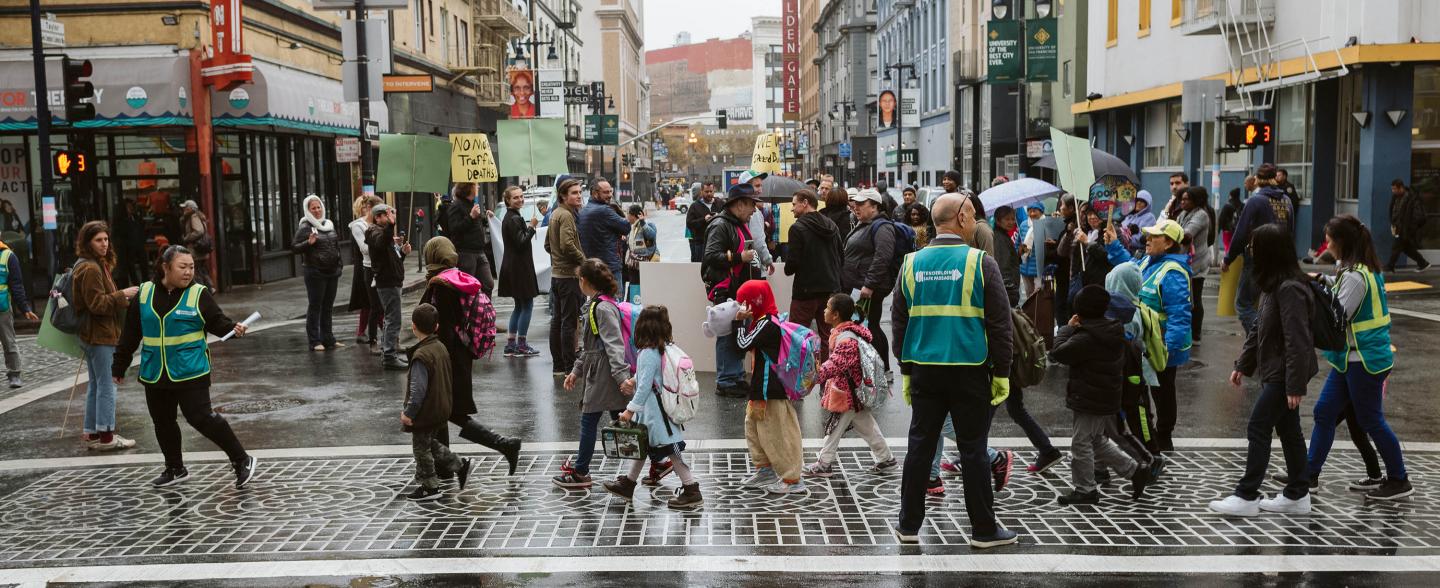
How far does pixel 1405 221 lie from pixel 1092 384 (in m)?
15.9

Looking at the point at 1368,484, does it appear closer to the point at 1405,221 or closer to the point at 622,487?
the point at 622,487

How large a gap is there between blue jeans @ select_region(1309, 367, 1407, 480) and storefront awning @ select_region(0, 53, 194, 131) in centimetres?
1906

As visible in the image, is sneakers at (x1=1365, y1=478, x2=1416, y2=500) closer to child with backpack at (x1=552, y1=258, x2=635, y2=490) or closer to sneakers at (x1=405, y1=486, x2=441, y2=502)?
child with backpack at (x1=552, y1=258, x2=635, y2=490)

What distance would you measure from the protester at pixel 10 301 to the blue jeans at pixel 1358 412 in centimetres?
1046

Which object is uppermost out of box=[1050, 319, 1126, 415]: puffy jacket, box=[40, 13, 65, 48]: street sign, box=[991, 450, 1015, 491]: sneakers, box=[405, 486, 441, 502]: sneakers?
box=[40, 13, 65, 48]: street sign

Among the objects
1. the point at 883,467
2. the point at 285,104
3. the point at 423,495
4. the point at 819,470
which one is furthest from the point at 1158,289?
the point at 285,104

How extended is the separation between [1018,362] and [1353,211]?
709 inches

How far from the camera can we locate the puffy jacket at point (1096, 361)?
→ 23.3 ft

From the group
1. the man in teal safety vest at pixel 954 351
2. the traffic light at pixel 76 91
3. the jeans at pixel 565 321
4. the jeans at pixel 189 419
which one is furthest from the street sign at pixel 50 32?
the man in teal safety vest at pixel 954 351

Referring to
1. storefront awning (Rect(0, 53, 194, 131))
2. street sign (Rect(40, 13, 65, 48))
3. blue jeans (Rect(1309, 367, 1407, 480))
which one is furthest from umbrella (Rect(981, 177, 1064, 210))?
storefront awning (Rect(0, 53, 194, 131))

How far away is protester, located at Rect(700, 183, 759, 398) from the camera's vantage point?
1092cm

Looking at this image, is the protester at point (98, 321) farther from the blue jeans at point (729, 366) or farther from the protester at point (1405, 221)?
the protester at point (1405, 221)

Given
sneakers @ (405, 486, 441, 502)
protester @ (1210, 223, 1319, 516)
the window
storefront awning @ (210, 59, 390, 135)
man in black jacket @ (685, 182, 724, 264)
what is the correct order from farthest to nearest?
the window < storefront awning @ (210, 59, 390, 135) < man in black jacket @ (685, 182, 724, 264) < sneakers @ (405, 486, 441, 502) < protester @ (1210, 223, 1319, 516)

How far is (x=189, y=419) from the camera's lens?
8008mm
